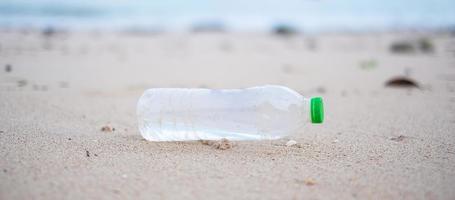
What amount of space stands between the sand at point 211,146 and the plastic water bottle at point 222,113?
0.32 ft

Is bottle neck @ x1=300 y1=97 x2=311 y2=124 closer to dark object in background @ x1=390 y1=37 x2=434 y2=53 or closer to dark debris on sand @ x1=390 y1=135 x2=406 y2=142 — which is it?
dark debris on sand @ x1=390 y1=135 x2=406 y2=142

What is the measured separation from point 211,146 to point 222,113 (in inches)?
7.9

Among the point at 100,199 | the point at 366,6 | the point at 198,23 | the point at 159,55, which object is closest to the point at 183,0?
the point at 198,23

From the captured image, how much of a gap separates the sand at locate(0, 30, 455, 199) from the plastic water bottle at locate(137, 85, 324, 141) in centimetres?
10

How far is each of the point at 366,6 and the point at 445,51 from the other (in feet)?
31.4

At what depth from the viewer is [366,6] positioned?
663 inches

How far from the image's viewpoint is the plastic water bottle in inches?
95.7

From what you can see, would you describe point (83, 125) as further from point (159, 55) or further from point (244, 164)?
point (159, 55)

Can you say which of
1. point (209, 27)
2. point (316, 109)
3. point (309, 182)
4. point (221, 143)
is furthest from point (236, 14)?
point (309, 182)

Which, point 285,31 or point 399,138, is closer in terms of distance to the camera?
point 399,138

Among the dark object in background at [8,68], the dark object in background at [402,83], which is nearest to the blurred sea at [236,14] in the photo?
the dark object in background at [8,68]

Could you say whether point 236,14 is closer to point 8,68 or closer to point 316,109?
point 8,68

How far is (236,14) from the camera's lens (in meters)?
15.9

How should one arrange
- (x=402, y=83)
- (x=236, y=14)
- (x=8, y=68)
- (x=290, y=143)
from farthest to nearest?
(x=236, y=14), (x=8, y=68), (x=402, y=83), (x=290, y=143)
